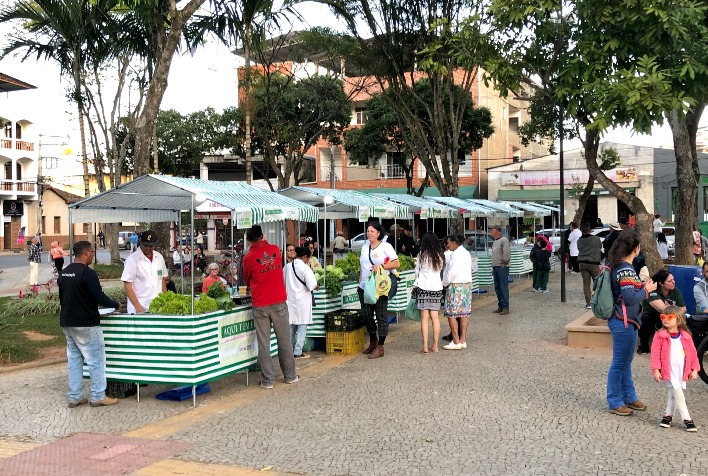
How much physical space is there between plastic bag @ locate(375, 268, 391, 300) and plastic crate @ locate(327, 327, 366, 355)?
0.83m

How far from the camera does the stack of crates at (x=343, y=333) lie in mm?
10227

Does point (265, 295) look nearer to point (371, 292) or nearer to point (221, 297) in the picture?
point (221, 297)

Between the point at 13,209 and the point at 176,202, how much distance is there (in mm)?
49501

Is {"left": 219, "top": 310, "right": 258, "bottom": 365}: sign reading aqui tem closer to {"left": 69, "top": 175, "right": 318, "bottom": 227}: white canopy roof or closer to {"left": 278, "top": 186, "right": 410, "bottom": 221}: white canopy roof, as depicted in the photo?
{"left": 69, "top": 175, "right": 318, "bottom": 227}: white canopy roof

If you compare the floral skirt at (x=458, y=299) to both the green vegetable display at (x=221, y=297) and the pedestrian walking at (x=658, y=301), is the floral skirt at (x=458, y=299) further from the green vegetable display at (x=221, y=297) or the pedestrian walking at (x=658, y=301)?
the green vegetable display at (x=221, y=297)

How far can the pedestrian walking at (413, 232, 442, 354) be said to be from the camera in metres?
10.1

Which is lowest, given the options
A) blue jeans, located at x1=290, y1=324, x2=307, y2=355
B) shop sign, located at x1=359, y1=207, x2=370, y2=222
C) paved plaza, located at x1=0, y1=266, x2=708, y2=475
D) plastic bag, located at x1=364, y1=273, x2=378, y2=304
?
paved plaza, located at x1=0, y1=266, x2=708, y2=475

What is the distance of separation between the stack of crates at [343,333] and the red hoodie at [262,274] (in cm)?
217

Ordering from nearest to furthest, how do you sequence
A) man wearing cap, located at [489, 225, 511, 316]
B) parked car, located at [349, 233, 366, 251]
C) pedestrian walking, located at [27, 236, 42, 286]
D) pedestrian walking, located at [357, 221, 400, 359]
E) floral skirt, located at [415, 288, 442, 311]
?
1. pedestrian walking, located at [357, 221, 400, 359]
2. floral skirt, located at [415, 288, 442, 311]
3. man wearing cap, located at [489, 225, 511, 316]
4. pedestrian walking, located at [27, 236, 42, 286]
5. parked car, located at [349, 233, 366, 251]

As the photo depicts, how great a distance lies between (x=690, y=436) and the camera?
6160 mm

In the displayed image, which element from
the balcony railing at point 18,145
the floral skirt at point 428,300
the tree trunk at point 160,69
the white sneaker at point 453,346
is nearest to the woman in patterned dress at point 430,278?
the floral skirt at point 428,300

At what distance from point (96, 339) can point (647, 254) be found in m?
7.86

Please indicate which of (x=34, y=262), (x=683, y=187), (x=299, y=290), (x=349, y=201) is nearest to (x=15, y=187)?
(x=34, y=262)

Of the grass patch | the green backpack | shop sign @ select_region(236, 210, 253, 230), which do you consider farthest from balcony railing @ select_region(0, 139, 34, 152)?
the green backpack
